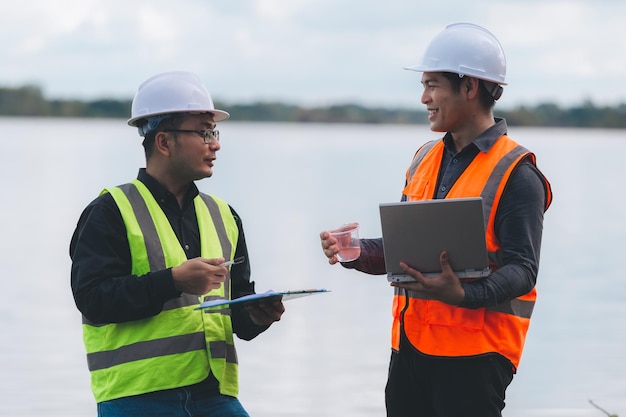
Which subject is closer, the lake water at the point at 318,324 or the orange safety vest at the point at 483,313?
the orange safety vest at the point at 483,313

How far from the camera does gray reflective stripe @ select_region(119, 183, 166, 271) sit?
408 cm

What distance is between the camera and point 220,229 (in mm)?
4344

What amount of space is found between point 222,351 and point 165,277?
1.27ft

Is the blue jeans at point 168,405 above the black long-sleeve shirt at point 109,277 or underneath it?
underneath

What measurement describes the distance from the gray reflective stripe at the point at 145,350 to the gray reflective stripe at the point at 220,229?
280 mm

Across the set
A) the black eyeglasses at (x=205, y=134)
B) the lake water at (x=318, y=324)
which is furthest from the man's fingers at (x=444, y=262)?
the lake water at (x=318, y=324)

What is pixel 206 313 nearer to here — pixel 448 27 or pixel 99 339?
pixel 99 339

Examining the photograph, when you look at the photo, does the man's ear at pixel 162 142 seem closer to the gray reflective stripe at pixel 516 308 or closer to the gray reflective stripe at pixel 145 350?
the gray reflective stripe at pixel 145 350

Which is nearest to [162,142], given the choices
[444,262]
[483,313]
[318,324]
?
[444,262]

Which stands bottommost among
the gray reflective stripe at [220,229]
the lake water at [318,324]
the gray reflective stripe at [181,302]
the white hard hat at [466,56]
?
the lake water at [318,324]

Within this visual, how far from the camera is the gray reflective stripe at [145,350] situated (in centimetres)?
404

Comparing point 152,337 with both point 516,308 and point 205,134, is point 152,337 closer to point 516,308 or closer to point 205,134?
point 205,134

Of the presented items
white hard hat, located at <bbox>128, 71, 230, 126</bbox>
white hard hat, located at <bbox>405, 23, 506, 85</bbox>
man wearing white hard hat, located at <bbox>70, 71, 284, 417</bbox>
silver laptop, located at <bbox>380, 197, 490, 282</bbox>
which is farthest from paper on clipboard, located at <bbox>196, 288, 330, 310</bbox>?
white hard hat, located at <bbox>405, 23, 506, 85</bbox>

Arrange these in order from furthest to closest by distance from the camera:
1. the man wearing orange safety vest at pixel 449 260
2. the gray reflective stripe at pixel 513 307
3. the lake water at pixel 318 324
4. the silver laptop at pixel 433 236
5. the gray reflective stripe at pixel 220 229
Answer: the lake water at pixel 318 324
the gray reflective stripe at pixel 220 229
the gray reflective stripe at pixel 513 307
the man wearing orange safety vest at pixel 449 260
the silver laptop at pixel 433 236
